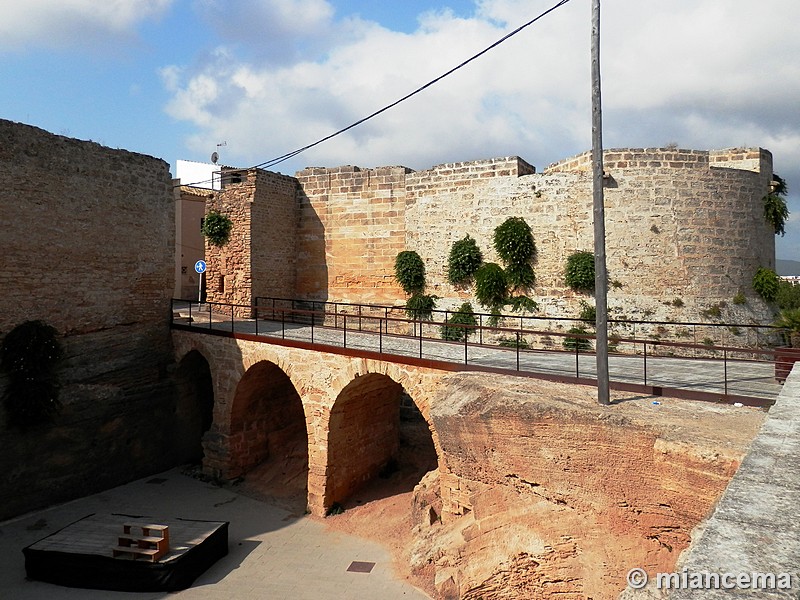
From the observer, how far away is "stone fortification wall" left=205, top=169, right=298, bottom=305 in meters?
17.9

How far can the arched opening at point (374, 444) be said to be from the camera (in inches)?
470

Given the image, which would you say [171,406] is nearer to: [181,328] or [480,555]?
[181,328]

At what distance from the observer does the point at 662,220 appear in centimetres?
1403

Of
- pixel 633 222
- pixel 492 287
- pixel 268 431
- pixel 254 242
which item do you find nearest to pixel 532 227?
pixel 492 287

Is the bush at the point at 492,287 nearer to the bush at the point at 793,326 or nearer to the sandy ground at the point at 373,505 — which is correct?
the sandy ground at the point at 373,505

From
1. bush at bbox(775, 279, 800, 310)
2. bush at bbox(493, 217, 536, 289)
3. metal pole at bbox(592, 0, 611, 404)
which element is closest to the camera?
metal pole at bbox(592, 0, 611, 404)

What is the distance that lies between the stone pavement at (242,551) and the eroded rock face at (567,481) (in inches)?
76.1

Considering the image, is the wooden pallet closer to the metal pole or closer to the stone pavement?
the stone pavement

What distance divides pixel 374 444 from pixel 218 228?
31.4 ft

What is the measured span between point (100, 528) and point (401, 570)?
5.71m

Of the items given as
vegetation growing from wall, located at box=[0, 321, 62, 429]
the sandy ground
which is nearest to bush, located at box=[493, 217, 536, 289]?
the sandy ground

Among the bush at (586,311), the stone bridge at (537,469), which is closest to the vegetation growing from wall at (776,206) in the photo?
the bush at (586,311)

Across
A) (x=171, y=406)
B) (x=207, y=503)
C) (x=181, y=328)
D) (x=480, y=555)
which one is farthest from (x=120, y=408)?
(x=480, y=555)

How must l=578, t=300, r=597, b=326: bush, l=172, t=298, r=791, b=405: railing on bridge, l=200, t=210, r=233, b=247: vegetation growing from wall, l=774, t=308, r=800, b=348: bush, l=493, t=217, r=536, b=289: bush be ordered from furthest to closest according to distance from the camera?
1. l=200, t=210, r=233, b=247: vegetation growing from wall
2. l=493, t=217, r=536, b=289: bush
3. l=578, t=300, r=597, b=326: bush
4. l=774, t=308, r=800, b=348: bush
5. l=172, t=298, r=791, b=405: railing on bridge
